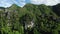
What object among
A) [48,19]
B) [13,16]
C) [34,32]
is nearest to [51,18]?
[48,19]

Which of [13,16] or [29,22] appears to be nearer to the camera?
[29,22]

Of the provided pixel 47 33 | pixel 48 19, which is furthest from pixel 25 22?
pixel 47 33

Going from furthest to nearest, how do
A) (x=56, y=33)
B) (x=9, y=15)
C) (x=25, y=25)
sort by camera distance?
(x=9, y=15), (x=25, y=25), (x=56, y=33)

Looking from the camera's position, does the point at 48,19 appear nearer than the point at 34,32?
No

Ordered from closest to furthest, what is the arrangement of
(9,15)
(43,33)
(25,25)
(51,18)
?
(43,33)
(25,25)
(51,18)
(9,15)

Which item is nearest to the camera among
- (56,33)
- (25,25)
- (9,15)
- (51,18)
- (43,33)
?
(56,33)

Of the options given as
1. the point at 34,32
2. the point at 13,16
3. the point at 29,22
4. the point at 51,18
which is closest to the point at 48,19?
the point at 51,18

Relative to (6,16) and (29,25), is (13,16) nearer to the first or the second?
(6,16)

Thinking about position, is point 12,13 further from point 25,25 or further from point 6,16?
point 25,25
